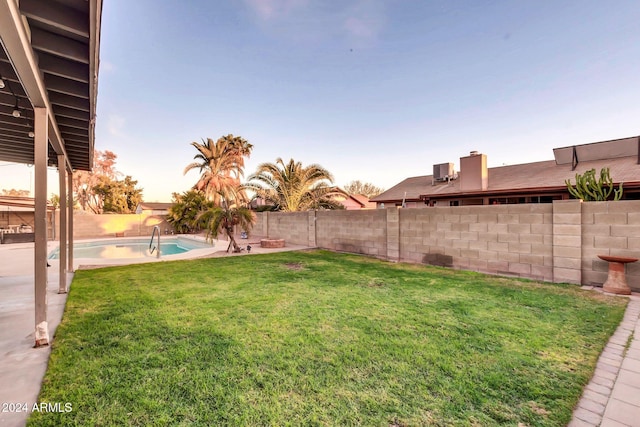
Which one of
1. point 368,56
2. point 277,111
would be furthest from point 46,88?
point 277,111

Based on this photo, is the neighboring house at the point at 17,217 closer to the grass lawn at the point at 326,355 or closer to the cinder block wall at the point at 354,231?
the grass lawn at the point at 326,355

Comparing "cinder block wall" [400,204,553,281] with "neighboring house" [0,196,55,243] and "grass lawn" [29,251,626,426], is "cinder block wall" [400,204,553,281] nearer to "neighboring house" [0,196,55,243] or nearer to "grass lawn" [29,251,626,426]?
"grass lawn" [29,251,626,426]

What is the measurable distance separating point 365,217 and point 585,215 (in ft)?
22.0

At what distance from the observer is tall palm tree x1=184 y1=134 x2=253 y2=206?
24203 mm

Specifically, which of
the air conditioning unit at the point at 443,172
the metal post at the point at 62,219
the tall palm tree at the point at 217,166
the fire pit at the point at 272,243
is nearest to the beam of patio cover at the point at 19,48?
the metal post at the point at 62,219

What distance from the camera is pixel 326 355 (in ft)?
10.0

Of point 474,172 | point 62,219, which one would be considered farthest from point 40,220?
point 474,172

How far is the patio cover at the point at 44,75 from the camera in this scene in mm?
2566

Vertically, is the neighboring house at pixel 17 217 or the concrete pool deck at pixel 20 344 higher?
the neighboring house at pixel 17 217

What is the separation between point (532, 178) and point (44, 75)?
19603 millimetres

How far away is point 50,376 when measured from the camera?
2670 millimetres

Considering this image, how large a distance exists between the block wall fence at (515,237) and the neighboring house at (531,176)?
24.7 ft

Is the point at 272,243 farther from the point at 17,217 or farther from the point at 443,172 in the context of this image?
the point at 17,217

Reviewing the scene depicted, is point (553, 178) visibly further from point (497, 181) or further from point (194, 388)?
point (194, 388)
